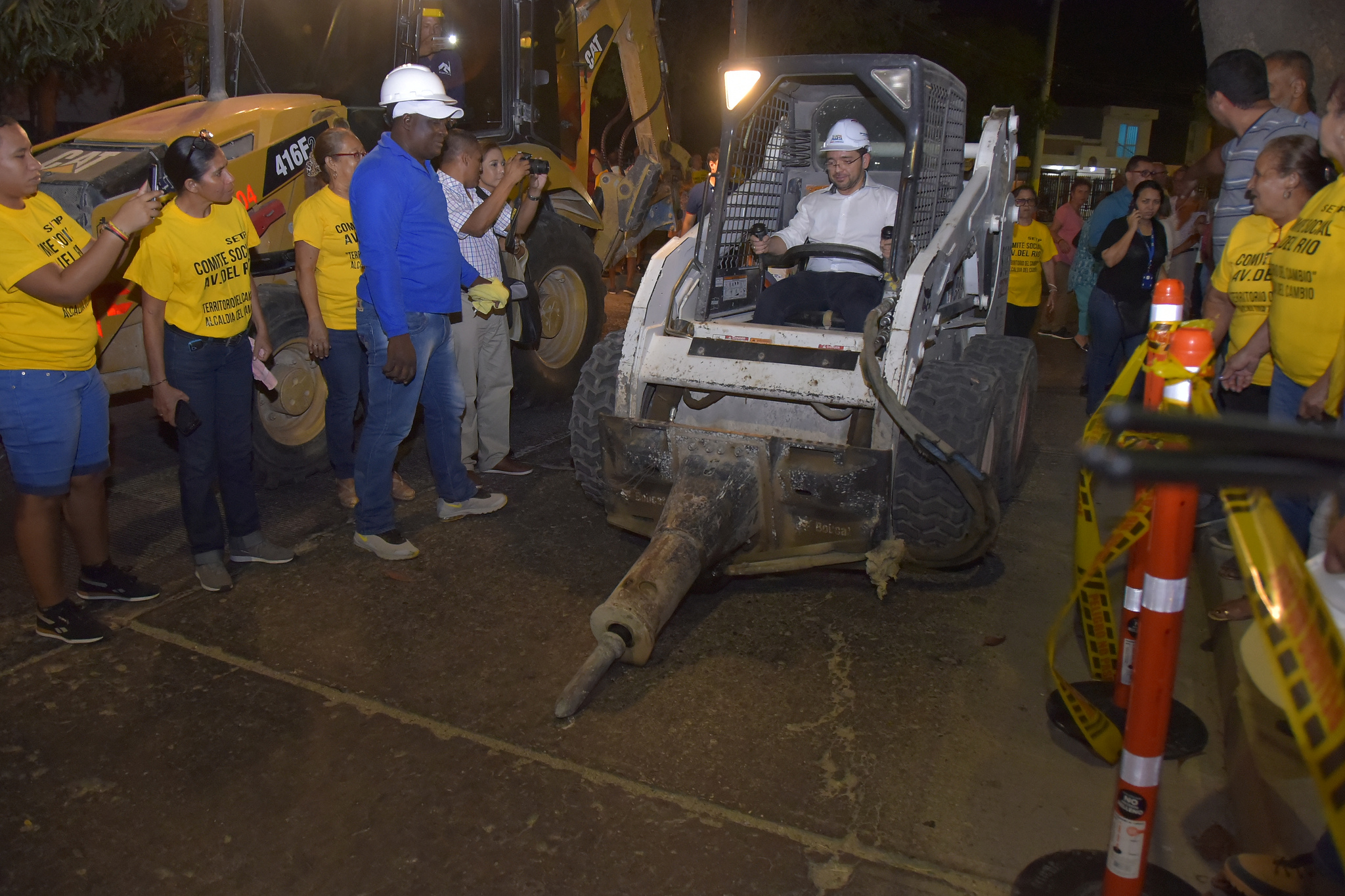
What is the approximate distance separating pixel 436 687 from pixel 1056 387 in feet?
22.9

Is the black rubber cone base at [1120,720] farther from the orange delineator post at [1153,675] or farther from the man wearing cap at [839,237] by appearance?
the man wearing cap at [839,237]

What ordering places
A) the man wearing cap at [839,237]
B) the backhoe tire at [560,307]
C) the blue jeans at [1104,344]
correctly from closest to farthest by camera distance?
the man wearing cap at [839,237] < the blue jeans at [1104,344] < the backhoe tire at [560,307]

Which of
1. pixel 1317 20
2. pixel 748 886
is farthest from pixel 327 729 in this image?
pixel 1317 20

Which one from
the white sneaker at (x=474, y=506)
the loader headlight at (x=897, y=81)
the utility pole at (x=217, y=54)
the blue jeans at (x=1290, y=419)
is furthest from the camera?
the utility pole at (x=217, y=54)

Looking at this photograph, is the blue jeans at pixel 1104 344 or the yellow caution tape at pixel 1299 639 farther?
the blue jeans at pixel 1104 344

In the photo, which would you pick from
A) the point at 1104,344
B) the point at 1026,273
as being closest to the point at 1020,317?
the point at 1026,273

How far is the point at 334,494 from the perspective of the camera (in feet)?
18.1

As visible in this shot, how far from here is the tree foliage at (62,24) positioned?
1158cm

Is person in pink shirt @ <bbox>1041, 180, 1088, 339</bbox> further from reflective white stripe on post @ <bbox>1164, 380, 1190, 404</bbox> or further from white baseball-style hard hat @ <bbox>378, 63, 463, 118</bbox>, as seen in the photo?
reflective white stripe on post @ <bbox>1164, 380, 1190, 404</bbox>

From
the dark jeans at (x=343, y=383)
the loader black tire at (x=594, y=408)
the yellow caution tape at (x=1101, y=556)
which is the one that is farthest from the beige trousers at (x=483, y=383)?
the yellow caution tape at (x=1101, y=556)

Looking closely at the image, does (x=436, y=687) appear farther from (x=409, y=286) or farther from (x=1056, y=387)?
(x=1056, y=387)

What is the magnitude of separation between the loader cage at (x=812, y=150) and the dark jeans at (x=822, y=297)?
27 cm

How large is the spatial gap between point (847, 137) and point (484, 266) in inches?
80.8

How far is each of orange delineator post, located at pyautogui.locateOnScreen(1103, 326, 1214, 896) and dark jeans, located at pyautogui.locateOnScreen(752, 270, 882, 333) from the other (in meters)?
2.57
